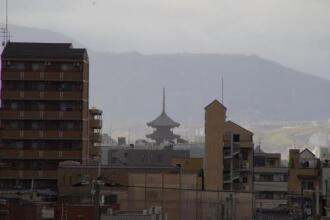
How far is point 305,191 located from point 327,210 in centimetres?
2978

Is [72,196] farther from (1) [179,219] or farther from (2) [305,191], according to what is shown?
(2) [305,191]

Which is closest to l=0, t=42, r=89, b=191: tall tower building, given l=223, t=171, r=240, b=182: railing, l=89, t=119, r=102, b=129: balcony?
l=89, t=119, r=102, b=129: balcony

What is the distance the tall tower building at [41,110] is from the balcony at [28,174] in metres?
0.09

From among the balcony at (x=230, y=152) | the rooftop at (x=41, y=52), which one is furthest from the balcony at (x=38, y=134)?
the balcony at (x=230, y=152)

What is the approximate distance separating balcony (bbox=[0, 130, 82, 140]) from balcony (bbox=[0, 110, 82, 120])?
1.26m

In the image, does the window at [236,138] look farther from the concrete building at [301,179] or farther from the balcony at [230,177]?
the concrete building at [301,179]

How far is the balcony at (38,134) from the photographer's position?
101188 millimetres

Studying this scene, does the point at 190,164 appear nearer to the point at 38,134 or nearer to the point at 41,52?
the point at 38,134

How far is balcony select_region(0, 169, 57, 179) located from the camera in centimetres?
9988

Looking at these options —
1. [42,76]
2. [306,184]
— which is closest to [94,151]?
[42,76]

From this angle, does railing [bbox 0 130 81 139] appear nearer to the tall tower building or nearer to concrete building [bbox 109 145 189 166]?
the tall tower building

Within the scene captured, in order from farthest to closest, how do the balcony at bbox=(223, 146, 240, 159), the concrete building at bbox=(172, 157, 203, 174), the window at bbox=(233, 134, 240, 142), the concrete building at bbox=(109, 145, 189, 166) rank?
the concrete building at bbox=(109, 145, 189, 166)
the concrete building at bbox=(172, 157, 203, 174)
the window at bbox=(233, 134, 240, 142)
the balcony at bbox=(223, 146, 240, 159)

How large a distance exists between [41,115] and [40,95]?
71.2 inches

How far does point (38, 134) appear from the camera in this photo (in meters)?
102
